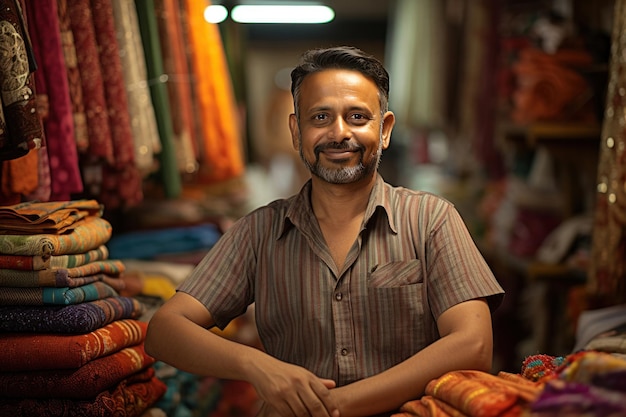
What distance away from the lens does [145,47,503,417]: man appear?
2.02m

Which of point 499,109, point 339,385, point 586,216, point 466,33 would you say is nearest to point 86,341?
point 339,385

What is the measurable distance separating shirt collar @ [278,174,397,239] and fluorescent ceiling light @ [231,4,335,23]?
Result: 487 centimetres

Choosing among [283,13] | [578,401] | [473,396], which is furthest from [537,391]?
[283,13]

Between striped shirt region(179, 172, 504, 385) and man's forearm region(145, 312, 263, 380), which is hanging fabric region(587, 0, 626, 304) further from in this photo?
man's forearm region(145, 312, 263, 380)

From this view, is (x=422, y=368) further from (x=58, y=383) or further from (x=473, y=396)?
(x=58, y=383)

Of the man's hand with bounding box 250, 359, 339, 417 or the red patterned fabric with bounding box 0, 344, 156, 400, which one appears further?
the red patterned fabric with bounding box 0, 344, 156, 400

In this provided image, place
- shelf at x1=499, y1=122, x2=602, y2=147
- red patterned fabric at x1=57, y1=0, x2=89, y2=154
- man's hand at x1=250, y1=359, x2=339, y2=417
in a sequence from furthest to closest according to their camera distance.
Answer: shelf at x1=499, y1=122, x2=602, y2=147 < red patterned fabric at x1=57, y1=0, x2=89, y2=154 < man's hand at x1=250, y1=359, x2=339, y2=417

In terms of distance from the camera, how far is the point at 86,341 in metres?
2.12

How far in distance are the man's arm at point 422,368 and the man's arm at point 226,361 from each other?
5 centimetres

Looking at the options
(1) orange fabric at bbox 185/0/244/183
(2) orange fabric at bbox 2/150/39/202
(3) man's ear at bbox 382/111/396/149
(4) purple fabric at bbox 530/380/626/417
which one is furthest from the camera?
(1) orange fabric at bbox 185/0/244/183

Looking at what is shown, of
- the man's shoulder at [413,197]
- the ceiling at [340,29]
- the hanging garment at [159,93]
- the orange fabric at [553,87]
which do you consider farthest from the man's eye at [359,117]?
the ceiling at [340,29]

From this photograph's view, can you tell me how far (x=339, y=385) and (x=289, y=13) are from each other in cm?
581

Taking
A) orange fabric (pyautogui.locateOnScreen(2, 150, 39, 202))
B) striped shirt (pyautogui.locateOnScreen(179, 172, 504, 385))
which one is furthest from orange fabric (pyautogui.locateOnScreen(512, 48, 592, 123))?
orange fabric (pyautogui.locateOnScreen(2, 150, 39, 202))

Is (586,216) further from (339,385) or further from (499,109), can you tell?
(339,385)
